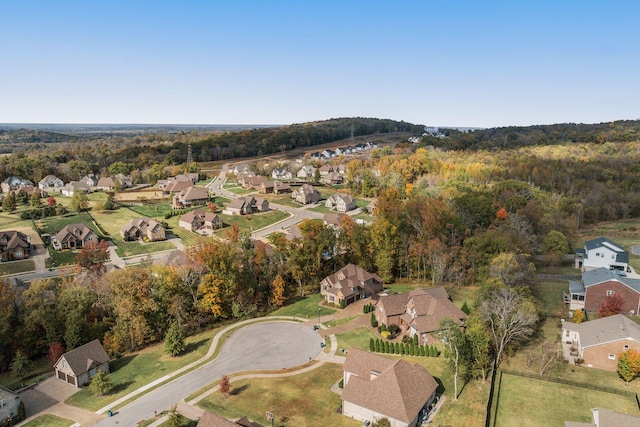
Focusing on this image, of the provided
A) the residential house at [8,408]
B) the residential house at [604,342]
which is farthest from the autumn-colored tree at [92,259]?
the residential house at [604,342]

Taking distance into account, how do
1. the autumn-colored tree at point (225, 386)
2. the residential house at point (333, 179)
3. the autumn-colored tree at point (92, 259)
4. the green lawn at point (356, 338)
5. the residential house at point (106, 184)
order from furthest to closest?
the residential house at point (333, 179) → the residential house at point (106, 184) → the autumn-colored tree at point (92, 259) → the green lawn at point (356, 338) → the autumn-colored tree at point (225, 386)

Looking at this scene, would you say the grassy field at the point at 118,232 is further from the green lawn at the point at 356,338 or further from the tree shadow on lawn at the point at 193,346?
the green lawn at the point at 356,338

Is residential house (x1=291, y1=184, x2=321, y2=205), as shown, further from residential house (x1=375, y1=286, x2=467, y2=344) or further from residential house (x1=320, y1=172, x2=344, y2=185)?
residential house (x1=375, y1=286, x2=467, y2=344)

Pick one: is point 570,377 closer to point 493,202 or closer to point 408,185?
point 493,202

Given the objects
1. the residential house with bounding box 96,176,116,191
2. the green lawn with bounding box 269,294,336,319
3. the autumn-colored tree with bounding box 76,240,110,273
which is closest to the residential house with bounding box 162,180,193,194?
the residential house with bounding box 96,176,116,191

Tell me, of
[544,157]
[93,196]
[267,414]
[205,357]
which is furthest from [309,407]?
[544,157]

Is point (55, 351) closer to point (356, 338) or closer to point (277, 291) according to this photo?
point (277, 291)

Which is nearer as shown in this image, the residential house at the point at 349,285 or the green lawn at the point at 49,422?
the green lawn at the point at 49,422

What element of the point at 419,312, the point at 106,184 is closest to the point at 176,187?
the point at 106,184
